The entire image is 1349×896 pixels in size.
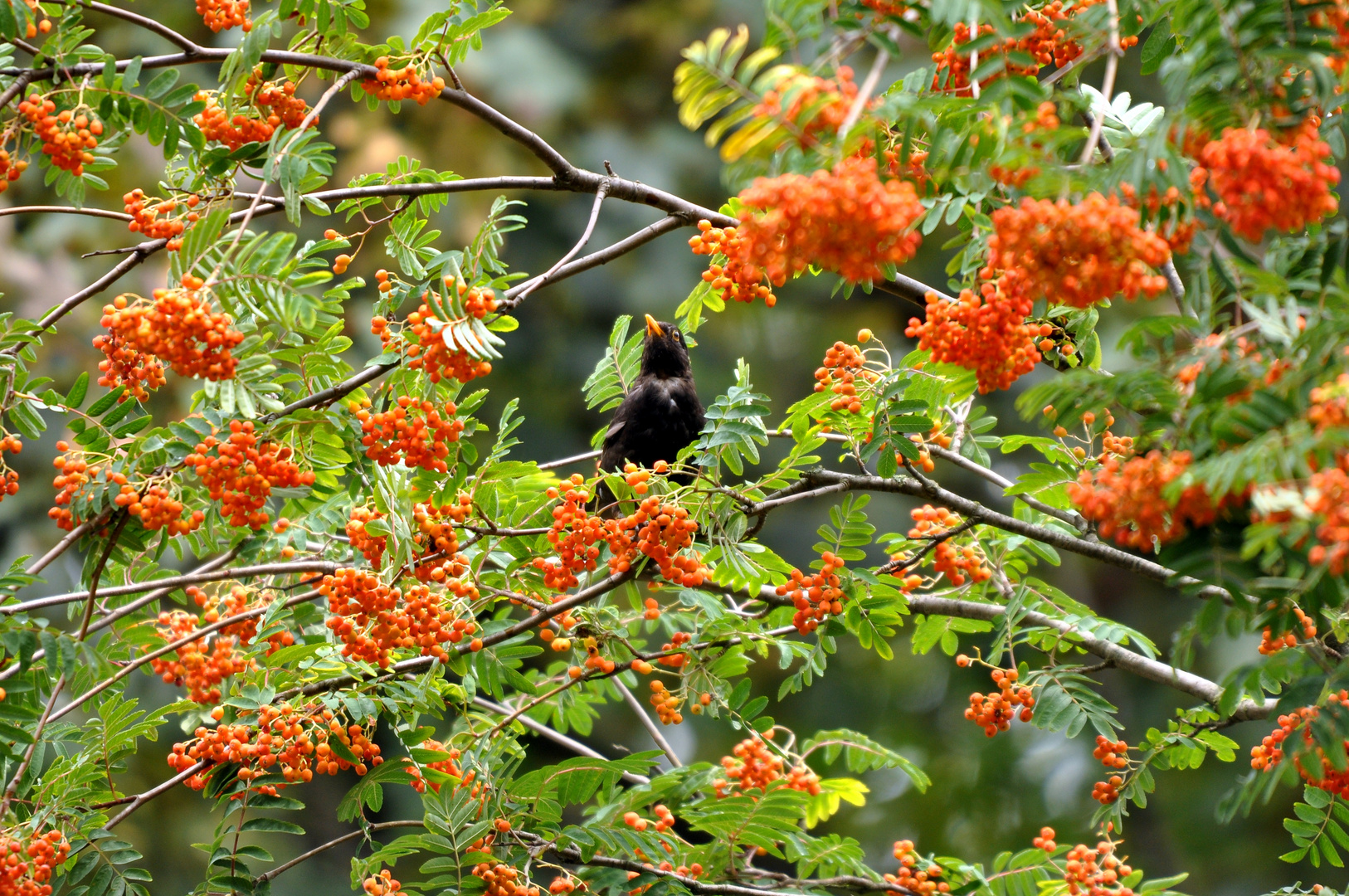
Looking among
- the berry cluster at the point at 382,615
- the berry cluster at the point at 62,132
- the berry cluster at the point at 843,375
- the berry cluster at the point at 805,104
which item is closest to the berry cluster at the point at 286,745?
the berry cluster at the point at 382,615

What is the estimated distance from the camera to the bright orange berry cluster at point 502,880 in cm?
259

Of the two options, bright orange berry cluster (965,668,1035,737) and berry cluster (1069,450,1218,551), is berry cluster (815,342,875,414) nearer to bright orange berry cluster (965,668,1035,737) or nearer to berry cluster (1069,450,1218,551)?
bright orange berry cluster (965,668,1035,737)

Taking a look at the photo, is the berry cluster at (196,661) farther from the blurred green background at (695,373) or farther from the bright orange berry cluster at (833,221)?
the blurred green background at (695,373)

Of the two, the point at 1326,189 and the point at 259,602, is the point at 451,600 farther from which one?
the point at 1326,189

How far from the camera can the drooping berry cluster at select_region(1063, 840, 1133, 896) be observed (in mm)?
2639

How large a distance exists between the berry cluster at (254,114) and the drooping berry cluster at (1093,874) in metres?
2.49

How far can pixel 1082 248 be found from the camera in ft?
5.12

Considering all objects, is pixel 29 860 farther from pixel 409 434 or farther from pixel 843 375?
pixel 843 375

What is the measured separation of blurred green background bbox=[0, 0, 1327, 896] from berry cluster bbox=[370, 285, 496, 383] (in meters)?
6.42

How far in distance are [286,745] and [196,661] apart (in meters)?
0.71

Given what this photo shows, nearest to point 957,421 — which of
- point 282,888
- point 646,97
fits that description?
point 282,888

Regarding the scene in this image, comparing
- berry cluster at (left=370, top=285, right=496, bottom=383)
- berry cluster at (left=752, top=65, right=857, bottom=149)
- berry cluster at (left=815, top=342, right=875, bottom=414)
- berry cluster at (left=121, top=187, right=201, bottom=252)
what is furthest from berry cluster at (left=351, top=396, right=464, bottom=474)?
berry cluster at (left=752, top=65, right=857, bottom=149)

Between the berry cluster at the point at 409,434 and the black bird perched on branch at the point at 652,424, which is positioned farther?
the black bird perched on branch at the point at 652,424

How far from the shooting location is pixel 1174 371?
64.9 inches
